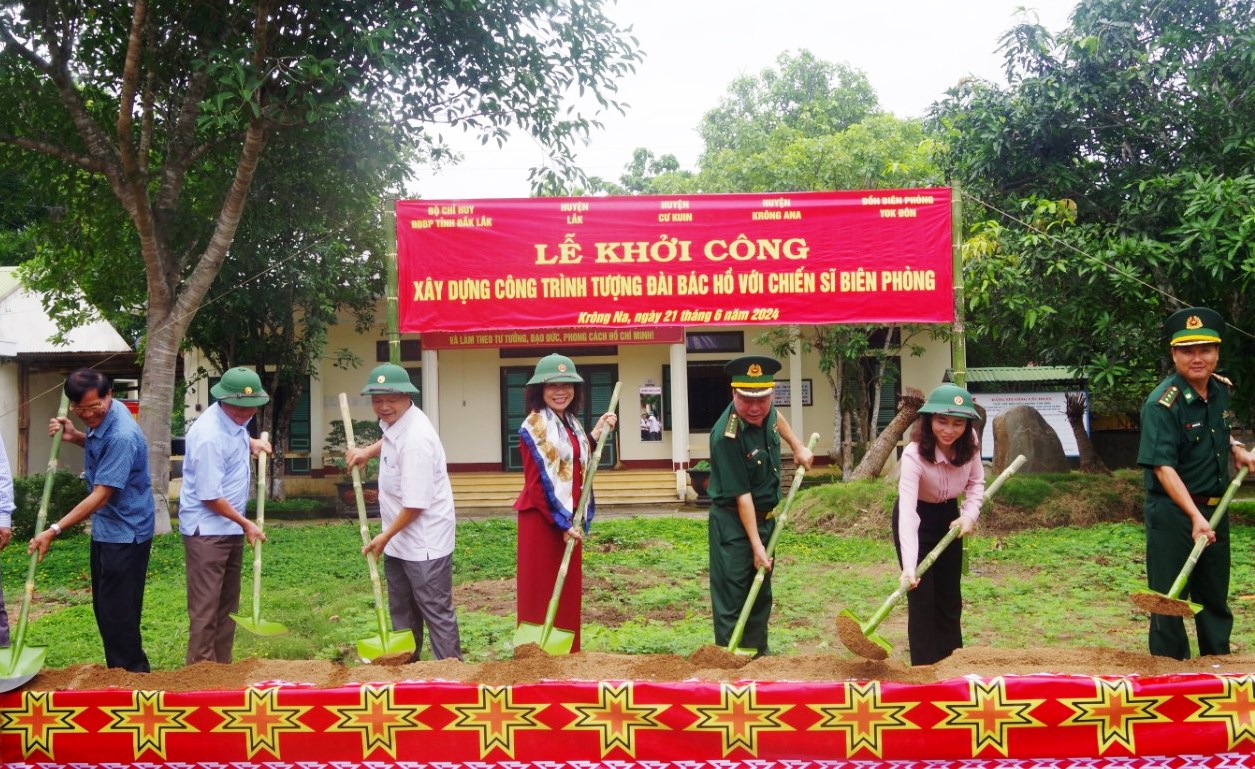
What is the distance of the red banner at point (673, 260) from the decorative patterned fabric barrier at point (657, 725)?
3.84m

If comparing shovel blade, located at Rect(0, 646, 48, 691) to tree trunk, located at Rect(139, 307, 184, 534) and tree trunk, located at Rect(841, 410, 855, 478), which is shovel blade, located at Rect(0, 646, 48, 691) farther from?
tree trunk, located at Rect(841, 410, 855, 478)

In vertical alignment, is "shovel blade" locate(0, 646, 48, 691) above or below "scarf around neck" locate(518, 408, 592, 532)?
below

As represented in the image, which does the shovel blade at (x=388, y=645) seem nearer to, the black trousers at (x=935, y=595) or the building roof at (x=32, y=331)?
the black trousers at (x=935, y=595)

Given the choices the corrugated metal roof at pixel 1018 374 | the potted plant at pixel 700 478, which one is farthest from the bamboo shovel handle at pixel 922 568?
the corrugated metal roof at pixel 1018 374

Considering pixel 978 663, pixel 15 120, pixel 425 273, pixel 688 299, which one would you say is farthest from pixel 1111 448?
pixel 15 120

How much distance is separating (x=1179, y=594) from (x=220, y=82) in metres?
7.69

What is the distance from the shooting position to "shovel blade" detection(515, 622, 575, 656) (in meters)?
4.23

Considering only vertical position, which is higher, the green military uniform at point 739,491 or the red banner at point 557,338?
the red banner at point 557,338

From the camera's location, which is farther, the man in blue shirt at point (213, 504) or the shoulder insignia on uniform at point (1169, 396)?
the man in blue shirt at point (213, 504)

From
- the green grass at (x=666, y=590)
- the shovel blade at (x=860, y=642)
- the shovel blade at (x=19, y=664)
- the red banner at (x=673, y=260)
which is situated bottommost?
the green grass at (x=666, y=590)

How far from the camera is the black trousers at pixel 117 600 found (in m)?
4.40

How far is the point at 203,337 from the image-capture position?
1427 centimetres

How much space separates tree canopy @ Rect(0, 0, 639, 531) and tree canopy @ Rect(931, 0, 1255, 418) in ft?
13.2

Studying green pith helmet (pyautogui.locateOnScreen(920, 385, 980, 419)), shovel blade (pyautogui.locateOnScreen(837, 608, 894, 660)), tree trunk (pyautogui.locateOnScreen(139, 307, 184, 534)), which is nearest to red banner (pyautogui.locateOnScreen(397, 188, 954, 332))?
green pith helmet (pyautogui.locateOnScreen(920, 385, 980, 419))
